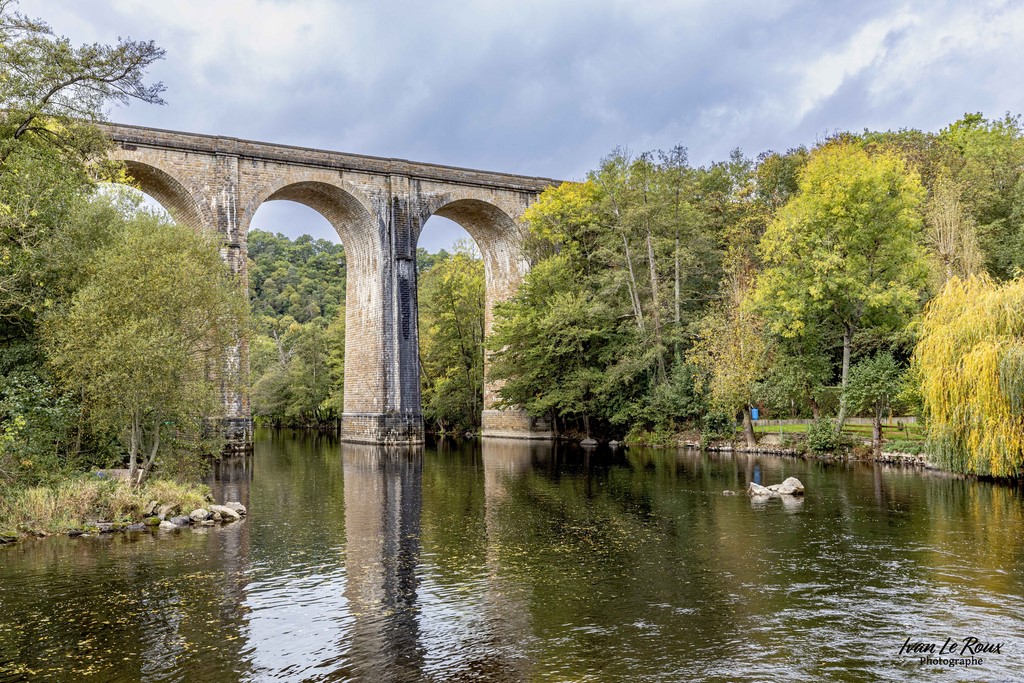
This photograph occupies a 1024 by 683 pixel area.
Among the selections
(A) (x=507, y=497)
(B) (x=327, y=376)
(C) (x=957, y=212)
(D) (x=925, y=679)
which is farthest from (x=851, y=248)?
(B) (x=327, y=376)

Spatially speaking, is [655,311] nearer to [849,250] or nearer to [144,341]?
[849,250]

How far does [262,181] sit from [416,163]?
282 inches

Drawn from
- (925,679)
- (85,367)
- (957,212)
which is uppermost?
(957,212)


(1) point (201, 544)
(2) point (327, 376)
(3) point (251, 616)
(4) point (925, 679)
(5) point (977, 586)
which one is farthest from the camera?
(2) point (327, 376)

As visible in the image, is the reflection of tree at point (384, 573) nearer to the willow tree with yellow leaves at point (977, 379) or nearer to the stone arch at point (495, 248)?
the willow tree with yellow leaves at point (977, 379)

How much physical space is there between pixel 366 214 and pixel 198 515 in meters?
22.3

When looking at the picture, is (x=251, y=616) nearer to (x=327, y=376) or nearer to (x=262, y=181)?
(x=262, y=181)

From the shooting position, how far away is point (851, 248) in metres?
27.8

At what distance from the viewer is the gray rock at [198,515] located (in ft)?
51.0

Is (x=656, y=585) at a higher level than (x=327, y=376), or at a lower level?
lower

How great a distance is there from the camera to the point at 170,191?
3241 centimetres

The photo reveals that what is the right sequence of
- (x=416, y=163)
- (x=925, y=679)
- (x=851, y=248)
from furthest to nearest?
1. (x=416, y=163)
2. (x=851, y=248)
3. (x=925, y=679)

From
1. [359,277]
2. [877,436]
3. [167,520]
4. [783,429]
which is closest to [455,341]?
[359,277]

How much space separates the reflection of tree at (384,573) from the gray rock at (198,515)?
277 cm
